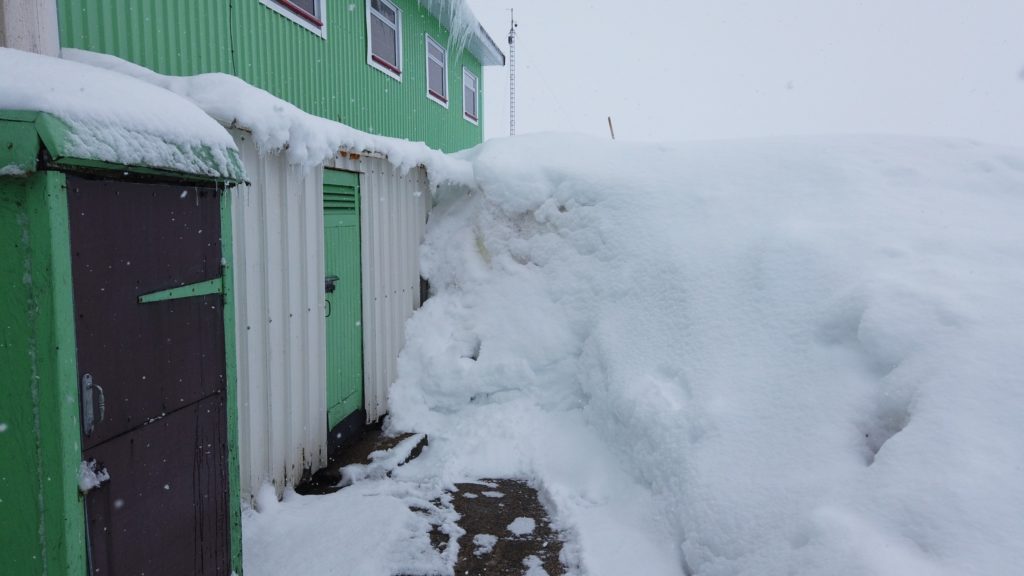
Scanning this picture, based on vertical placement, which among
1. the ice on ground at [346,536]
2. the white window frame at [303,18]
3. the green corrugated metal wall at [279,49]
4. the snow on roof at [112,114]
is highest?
the white window frame at [303,18]

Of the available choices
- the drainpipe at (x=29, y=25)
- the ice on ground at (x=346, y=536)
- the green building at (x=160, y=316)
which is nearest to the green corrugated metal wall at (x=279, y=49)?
the green building at (x=160, y=316)

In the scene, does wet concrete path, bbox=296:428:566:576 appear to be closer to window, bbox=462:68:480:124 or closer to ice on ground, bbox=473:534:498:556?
ice on ground, bbox=473:534:498:556

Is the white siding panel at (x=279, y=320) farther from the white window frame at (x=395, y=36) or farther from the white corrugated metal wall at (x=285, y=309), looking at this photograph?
the white window frame at (x=395, y=36)

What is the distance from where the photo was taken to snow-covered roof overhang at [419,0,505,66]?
10031 mm

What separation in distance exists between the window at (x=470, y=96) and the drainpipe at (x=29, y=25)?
9928mm

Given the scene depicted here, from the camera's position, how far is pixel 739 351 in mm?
4223

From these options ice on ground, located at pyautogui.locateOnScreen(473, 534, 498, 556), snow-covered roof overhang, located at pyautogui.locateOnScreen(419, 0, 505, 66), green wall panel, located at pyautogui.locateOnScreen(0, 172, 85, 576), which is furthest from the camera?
snow-covered roof overhang, located at pyautogui.locateOnScreen(419, 0, 505, 66)

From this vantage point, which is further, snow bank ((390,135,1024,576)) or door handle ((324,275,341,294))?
door handle ((324,275,341,294))

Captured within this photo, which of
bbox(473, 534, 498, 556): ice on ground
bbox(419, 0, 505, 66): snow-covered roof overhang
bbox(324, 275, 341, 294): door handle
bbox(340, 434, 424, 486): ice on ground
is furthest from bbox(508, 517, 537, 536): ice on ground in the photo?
bbox(419, 0, 505, 66): snow-covered roof overhang

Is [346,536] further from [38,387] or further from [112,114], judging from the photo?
[112,114]

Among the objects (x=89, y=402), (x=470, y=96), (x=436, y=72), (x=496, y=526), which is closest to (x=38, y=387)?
(x=89, y=402)

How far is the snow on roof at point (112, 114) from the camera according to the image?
183 cm

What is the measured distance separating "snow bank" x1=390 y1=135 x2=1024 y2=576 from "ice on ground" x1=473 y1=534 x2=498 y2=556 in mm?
505

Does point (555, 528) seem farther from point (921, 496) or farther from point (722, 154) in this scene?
point (722, 154)
